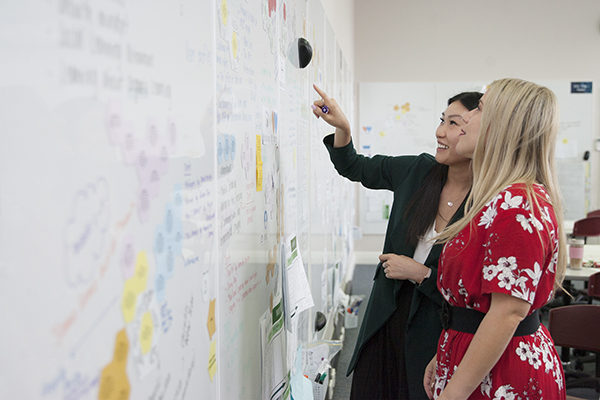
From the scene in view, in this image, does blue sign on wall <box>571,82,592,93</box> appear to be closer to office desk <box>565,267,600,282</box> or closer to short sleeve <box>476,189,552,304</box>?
office desk <box>565,267,600,282</box>

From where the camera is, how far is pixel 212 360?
86 cm

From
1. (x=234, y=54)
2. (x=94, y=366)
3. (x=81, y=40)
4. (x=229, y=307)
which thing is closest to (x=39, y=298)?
(x=94, y=366)

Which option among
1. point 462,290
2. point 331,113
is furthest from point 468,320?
point 331,113

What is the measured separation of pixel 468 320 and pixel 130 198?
963 mm

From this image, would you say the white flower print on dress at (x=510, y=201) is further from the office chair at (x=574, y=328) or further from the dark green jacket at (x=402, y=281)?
the office chair at (x=574, y=328)

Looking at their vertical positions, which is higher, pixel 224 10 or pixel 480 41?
pixel 480 41

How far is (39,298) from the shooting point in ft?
1.37

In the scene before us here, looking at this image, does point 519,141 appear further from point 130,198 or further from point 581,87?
point 581,87

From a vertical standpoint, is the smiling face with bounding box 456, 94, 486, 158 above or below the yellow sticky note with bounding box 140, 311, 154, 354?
above

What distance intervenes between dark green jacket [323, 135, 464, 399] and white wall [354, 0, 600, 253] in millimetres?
4472

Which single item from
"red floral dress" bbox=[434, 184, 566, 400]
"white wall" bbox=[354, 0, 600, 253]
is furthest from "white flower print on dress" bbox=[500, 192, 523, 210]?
"white wall" bbox=[354, 0, 600, 253]

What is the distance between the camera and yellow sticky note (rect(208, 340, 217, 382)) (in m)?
0.85

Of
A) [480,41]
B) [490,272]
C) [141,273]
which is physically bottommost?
[490,272]

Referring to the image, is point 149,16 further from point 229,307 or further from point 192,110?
point 229,307
